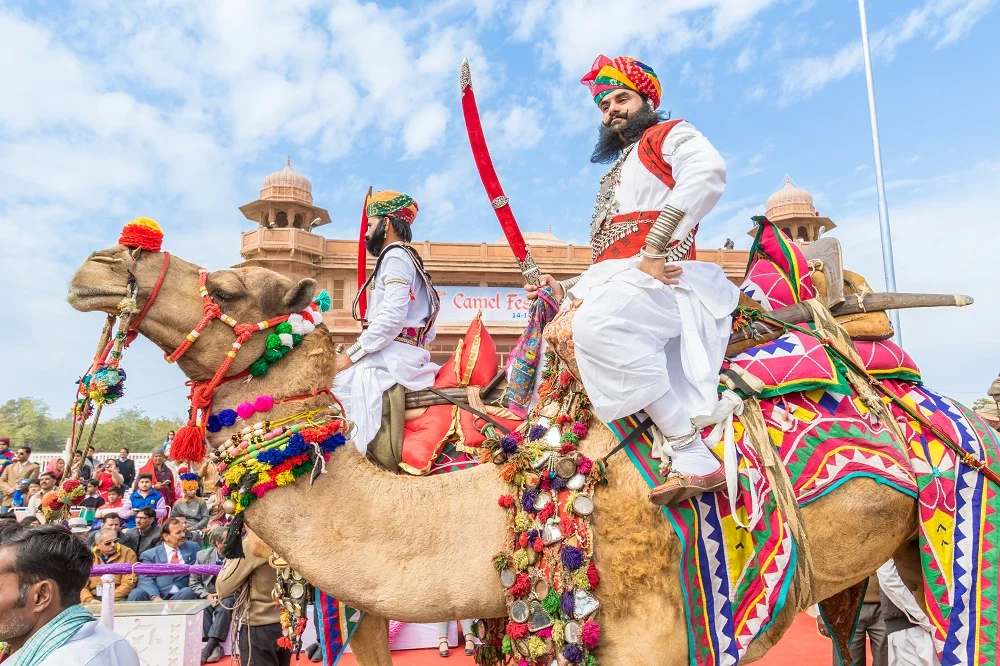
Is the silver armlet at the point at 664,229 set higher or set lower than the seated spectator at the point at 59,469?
higher

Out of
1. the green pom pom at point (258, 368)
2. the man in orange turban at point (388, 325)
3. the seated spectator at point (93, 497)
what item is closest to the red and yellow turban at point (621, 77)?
the man in orange turban at point (388, 325)

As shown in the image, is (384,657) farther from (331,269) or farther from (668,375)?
(331,269)

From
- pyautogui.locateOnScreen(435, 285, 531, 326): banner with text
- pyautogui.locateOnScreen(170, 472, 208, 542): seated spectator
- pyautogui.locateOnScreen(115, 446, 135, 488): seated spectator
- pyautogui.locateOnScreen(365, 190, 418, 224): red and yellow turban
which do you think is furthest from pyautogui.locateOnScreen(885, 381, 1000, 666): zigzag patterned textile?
pyautogui.locateOnScreen(435, 285, 531, 326): banner with text

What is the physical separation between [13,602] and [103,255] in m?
1.25

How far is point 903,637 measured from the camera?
17.8 feet

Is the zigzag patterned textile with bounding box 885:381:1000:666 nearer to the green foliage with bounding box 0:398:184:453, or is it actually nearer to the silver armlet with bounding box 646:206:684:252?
the silver armlet with bounding box 646:206:684:252

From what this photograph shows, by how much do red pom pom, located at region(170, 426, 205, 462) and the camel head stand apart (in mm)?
215

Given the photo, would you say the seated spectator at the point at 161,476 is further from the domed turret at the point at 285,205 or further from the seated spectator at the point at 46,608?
the domed turret at the point at 285,205

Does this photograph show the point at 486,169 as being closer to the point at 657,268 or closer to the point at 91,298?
the point at 657,268

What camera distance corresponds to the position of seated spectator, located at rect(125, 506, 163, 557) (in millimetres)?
8873

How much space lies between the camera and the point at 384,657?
3.61m

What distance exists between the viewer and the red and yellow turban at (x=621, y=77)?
11.1 ft

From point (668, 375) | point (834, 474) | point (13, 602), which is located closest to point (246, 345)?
point (13, 602)

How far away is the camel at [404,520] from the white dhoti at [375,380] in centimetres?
117
